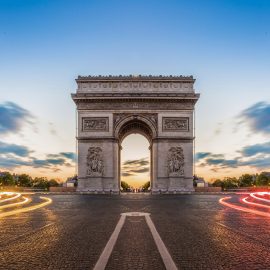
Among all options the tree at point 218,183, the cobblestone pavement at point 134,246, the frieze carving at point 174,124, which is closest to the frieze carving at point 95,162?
the frieze carving at point 174,124

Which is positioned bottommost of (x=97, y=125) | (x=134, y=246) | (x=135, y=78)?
(x=134, y=246)

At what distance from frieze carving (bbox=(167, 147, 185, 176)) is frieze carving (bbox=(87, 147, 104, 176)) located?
7.49 m

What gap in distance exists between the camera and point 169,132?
4372 centimetres

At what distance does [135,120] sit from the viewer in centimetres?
4453

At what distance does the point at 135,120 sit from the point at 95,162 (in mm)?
6556

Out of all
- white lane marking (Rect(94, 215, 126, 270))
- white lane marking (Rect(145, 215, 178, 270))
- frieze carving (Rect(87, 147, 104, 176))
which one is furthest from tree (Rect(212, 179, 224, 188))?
white lane marking (Rect(94, 215, 126, 270))

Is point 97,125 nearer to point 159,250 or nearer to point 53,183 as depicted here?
point 159,250

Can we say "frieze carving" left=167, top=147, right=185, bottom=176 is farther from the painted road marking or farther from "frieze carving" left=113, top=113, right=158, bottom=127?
the painted road marking

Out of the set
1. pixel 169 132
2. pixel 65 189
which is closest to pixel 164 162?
pixel 169 132

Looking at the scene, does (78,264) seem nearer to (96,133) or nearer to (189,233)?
(189,233)

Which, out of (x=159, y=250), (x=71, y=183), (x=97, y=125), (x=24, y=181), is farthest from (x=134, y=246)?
(x=24, y=181)

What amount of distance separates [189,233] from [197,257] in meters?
2.77

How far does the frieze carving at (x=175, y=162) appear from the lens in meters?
43.0

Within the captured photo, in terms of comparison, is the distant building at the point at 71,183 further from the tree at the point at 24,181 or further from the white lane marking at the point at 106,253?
the tree at the point at 24,181
